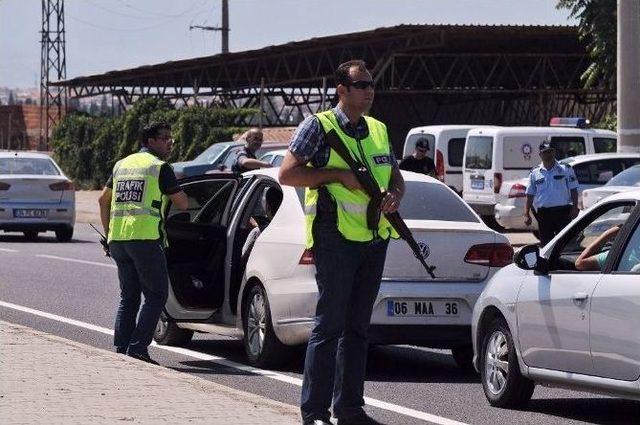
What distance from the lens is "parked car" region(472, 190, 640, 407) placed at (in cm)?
918

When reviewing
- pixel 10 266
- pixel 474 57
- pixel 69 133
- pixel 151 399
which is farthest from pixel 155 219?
pixel 69 133

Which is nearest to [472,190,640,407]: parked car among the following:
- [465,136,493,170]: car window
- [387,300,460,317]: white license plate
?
[387,300,460,317]: white license plate

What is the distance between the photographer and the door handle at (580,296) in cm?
955

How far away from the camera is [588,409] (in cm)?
1054

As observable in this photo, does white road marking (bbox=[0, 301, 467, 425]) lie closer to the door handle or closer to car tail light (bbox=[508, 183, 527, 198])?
the door handle

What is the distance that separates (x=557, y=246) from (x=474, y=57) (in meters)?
47.2

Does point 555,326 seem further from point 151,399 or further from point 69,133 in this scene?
point 69,133

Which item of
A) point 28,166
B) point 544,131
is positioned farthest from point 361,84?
point 544,131

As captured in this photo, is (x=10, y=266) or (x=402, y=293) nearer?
(x=402, y=293)

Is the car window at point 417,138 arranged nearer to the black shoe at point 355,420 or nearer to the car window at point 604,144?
the car window at point 604,144

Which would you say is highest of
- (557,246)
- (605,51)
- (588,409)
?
(605,51)

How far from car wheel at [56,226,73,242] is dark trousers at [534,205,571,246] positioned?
488 inches

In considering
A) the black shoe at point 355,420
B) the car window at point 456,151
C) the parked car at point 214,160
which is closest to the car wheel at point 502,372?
the black shoe at point 355,420

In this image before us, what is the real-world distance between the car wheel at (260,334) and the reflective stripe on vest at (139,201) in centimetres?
83
